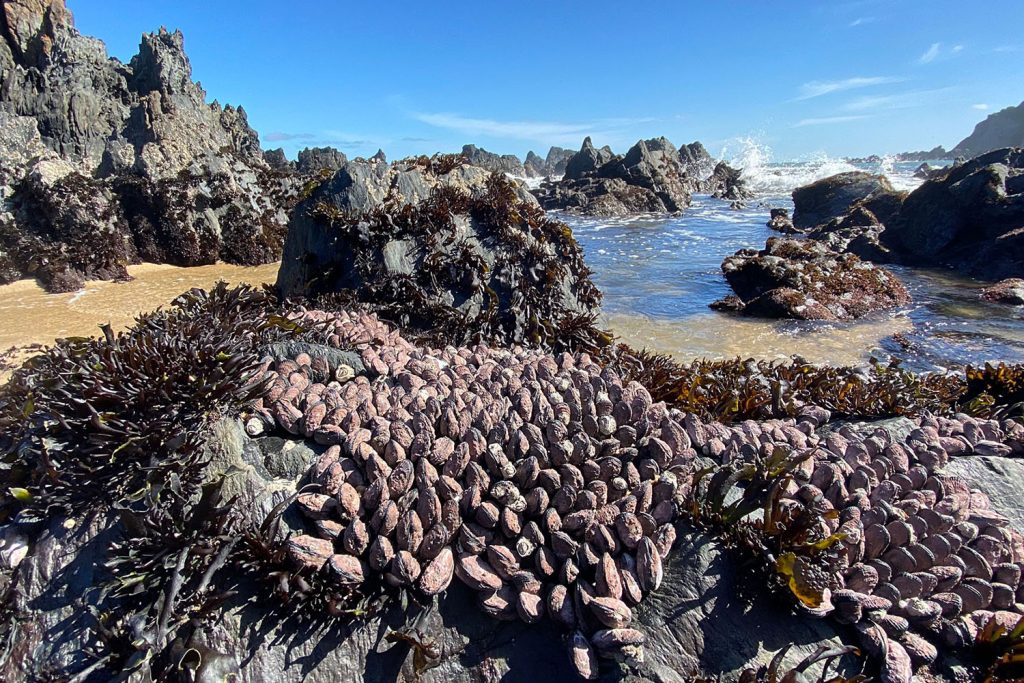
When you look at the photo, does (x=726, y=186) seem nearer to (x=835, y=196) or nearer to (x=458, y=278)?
(x=835, y=196)

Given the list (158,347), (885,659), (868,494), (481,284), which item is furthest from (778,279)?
(158,347)

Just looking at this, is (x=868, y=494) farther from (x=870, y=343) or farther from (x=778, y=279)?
(x=778, y=279)

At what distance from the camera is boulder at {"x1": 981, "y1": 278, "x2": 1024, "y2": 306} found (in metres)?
13.4

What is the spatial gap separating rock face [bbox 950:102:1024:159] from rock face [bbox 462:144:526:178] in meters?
115

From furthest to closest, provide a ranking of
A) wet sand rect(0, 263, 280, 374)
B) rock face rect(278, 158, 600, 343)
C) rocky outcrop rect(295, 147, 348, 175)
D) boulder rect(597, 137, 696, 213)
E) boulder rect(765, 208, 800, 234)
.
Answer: boulder rect(597, 137, 696, 213)
rocky outcrop rect(295, 147, 348, 175)
boulder rect(765, 208, 800, 234)
wet sand rect(0, 263, 280, 374)
rock face rect(278, 158, 600, 343)

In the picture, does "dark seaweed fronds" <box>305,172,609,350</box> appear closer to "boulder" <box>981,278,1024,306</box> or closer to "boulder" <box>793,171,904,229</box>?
"boulder" <box>981,278,1024,306</box>

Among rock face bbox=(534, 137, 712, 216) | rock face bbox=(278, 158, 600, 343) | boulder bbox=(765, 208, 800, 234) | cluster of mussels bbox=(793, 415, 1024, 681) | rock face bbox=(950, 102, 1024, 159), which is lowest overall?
cluster of mussels bbox=(793, 415, 1024, 681)

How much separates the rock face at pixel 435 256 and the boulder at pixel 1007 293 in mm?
12988

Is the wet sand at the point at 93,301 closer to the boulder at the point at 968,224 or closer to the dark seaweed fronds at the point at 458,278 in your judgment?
the dark seaweed fronds at the point at 458,278

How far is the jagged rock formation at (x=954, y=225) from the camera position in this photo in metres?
17.5

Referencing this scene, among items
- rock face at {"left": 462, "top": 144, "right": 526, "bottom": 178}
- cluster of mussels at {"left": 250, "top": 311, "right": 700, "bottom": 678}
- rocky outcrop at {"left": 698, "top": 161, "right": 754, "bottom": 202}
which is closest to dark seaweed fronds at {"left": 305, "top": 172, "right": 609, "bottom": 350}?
cluster of mussels at {"left": 250, "top": 311, "right": 700, "bottom": 678}

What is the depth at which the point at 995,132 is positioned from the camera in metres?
144

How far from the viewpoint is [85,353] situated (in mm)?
3688

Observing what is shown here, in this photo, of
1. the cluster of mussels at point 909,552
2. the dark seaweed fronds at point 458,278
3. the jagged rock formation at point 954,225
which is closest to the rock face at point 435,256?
the dark seaweed fronds at point 458,278
